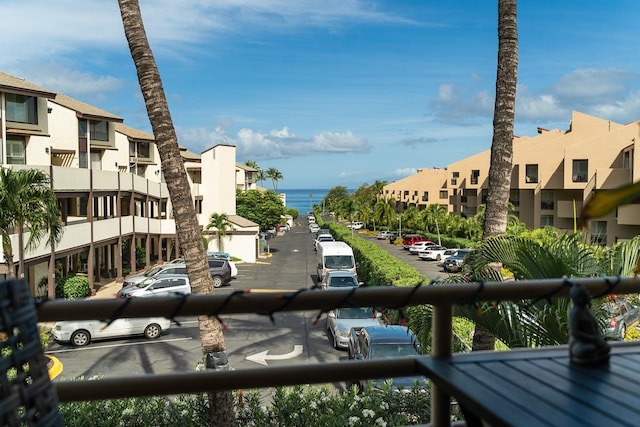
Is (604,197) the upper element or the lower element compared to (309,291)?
upper

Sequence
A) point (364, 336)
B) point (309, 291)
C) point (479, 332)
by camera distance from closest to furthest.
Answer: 1. point (309, 291)
2. point (479, 332)
3. point (364, 336)

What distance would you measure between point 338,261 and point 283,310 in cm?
2715

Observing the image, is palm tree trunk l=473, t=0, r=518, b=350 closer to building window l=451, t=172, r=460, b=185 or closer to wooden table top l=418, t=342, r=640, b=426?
wooden table top l=418, t=342, r=640, b=426

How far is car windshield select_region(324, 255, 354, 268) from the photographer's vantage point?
29.2 metres

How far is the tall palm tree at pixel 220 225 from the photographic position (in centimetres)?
4422

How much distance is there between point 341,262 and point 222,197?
2103cm

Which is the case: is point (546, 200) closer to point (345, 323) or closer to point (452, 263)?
point (452, 263)

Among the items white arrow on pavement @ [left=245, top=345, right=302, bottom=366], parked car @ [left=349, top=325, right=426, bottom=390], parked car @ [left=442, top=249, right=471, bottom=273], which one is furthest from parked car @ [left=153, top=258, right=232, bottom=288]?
parked car @ [left=349, top=325, right=426, bottom=390]

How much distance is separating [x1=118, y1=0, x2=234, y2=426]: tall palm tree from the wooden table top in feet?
18.8

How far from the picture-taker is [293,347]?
1755 cm

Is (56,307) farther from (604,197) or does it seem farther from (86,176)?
(86,176)

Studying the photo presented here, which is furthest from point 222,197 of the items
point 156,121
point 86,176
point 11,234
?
point 156,121

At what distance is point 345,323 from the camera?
58.1ft

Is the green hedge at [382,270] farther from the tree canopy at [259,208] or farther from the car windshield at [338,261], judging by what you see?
the tree canopy at [259,208]
